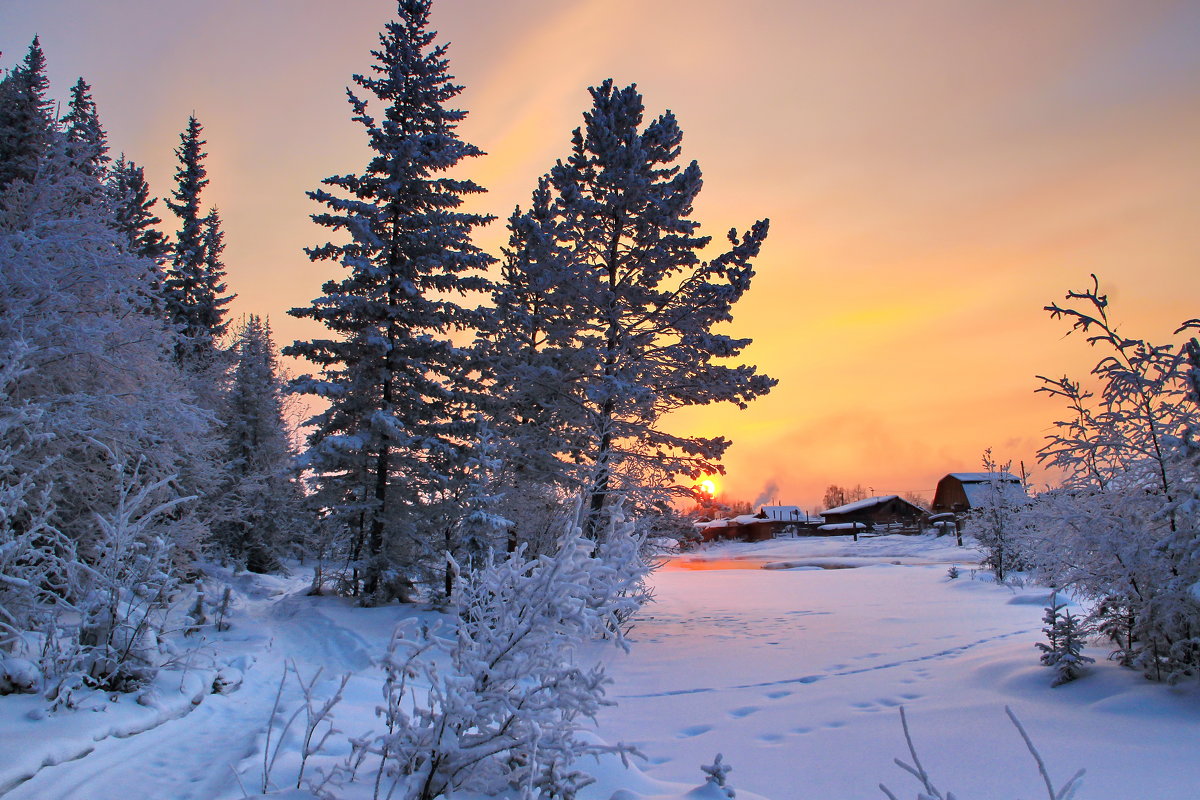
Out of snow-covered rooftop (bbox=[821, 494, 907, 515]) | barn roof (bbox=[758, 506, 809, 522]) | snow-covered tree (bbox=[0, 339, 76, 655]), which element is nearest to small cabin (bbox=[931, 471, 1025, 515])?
snow-covered rooftop (bbox=[821, 494, 907, 515])

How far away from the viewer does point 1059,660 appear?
6.03m

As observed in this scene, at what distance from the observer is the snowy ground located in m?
4.12

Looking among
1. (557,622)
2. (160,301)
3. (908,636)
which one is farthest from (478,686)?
(160,301)

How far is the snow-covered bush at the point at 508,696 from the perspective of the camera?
10.4 ft

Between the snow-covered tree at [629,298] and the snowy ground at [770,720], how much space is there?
4502 millimetres

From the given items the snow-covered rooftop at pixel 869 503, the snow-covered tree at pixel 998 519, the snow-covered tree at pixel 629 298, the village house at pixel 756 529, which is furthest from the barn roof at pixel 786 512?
the snow-covered tree at pixel 629 298

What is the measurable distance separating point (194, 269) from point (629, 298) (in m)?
18.4

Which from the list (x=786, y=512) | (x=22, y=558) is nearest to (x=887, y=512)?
(x=786, y=512)

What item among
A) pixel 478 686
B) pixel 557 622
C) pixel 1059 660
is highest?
pixel 557 622

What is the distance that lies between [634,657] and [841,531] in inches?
2250

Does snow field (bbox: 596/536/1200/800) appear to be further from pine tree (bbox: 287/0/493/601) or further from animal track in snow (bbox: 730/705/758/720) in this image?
pine tree (bbox: 287/0/493/601)

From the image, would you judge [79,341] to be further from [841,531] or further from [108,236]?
[841,531]

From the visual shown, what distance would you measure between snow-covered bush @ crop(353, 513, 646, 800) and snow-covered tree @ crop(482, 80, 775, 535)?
9.65m

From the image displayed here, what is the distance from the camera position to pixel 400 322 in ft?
50.2
